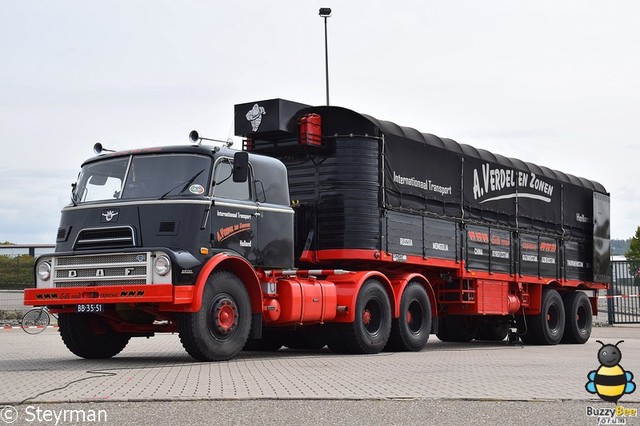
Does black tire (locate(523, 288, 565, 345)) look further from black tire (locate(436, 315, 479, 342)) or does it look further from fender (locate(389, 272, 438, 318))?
fender (locate(389, 272, 438, 318))

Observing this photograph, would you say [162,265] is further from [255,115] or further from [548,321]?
[548,321]

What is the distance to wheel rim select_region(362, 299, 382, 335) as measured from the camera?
16.2m

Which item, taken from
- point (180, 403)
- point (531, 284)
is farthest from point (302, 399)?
point (531, 284)

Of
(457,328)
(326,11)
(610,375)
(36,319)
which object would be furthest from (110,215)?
(326,11)

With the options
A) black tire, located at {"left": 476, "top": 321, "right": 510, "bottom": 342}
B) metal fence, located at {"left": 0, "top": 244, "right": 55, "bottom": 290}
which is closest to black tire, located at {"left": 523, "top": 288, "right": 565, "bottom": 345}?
black tire, located at {"left": 476, "top": 321, "right": 510, "bottom": 342}

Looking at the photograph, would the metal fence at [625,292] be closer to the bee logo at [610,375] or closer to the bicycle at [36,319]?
the bicycle at [36,319]

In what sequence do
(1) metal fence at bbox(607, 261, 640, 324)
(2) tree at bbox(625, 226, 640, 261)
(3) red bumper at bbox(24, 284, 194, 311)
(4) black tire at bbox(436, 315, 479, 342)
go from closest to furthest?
(3) red bumper at bbox(24, 284, 194, 311), (4) black tire at bbox(436, 315, 479, 342), (1) metal fence at bbox(607, 261, 640, 324), (2) tree at bbox(625, 226, 640, 261)

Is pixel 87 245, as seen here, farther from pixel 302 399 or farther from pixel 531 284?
pixel 531 284

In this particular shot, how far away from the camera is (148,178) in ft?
44.7

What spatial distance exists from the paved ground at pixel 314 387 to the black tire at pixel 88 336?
0.25 meters

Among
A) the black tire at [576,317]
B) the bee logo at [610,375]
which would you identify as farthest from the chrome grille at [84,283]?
the black tire at [576,317]

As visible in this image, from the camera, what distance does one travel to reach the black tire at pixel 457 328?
22.2m

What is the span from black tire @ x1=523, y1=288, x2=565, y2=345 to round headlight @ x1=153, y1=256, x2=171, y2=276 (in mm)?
11256

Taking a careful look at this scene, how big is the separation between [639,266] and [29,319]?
20.3 metres
